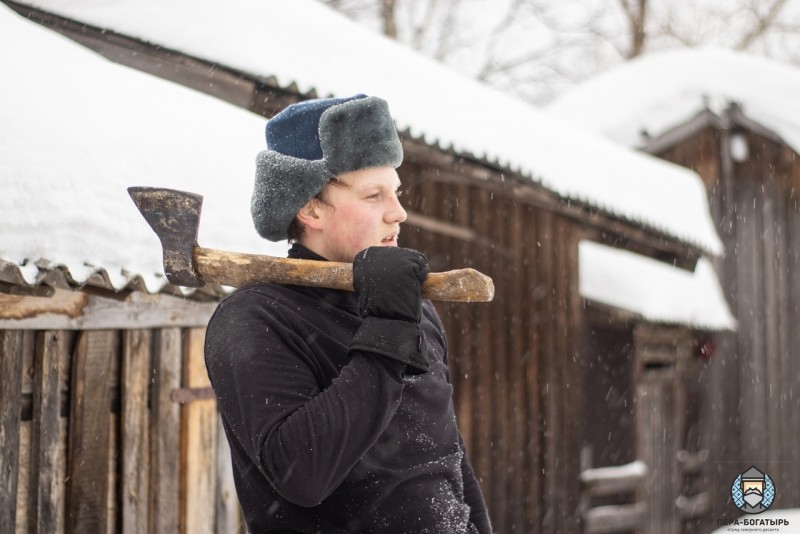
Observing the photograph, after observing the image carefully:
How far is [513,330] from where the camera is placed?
22.4ft

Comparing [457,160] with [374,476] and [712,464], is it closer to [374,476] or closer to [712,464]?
[374,476]

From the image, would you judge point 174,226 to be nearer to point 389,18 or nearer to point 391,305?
point 391,305

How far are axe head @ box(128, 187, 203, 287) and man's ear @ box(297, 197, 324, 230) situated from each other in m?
0.26

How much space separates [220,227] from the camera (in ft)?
11.6

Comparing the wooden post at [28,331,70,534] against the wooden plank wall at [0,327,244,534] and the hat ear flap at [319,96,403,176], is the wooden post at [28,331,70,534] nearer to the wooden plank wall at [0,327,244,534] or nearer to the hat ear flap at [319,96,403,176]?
the wooden plank wall at [0,327,244,534]

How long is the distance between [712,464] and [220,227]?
33.6ft

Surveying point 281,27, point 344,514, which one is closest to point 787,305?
point 281,27

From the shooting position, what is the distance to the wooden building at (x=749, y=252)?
11.9 m

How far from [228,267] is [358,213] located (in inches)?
13.4

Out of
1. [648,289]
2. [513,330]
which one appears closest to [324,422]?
[513,330]

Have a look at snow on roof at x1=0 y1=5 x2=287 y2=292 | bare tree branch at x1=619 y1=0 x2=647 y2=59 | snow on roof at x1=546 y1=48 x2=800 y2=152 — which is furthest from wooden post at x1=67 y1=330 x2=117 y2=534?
bare tree branch at x1=619 y1=0 x2=647 y2=59

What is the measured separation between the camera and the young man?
5.16 ft

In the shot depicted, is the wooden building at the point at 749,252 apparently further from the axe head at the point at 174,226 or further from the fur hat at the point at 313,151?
the axe head at the point at 174,226

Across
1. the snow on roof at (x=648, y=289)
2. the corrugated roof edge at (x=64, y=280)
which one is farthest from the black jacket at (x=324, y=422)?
the snow on roof at (x=648, y=289)
